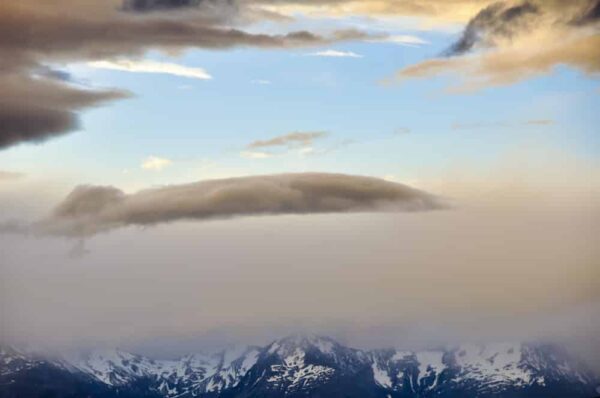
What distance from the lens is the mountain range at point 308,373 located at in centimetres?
888

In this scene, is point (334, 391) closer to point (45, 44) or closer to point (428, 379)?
point (428, 379)

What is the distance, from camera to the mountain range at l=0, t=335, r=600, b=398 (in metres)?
8.88

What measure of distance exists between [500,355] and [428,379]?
86 cm

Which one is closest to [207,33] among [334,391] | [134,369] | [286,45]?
[286,45]

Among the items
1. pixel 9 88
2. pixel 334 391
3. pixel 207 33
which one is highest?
pixel 207 33

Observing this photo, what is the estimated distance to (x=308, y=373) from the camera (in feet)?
34.4

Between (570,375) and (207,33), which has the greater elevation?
(207,33)

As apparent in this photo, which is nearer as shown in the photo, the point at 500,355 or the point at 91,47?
the point at 91,47

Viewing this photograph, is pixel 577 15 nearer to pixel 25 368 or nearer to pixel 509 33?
pixel 509 33

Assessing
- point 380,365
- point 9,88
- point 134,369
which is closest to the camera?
point 9,88

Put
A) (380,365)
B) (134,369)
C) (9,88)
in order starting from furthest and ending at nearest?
1. (380,365)
2. (134,369)
3. (9,88)

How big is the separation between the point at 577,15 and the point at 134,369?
6.13 m

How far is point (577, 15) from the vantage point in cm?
1064

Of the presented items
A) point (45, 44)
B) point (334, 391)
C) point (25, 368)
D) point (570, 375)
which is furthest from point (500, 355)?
point (45, 44)
